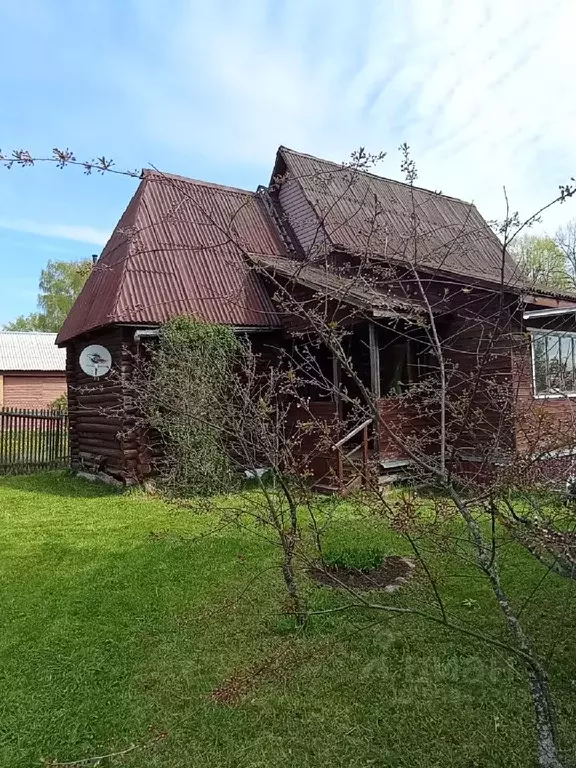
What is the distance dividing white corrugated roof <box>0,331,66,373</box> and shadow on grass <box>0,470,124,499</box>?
55.7 ft

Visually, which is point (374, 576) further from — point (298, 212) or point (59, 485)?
point (298, 212)

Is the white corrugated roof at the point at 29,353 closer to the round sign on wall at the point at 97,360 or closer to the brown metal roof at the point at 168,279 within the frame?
the brown metal roof at the point at 168,279

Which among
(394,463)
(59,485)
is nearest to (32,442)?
(59,485)

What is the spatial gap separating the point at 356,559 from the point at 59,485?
8.33 meters

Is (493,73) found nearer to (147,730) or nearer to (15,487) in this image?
(147,730)

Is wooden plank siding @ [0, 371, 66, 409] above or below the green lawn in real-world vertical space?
above

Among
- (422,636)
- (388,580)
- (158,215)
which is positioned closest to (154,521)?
(388,580)

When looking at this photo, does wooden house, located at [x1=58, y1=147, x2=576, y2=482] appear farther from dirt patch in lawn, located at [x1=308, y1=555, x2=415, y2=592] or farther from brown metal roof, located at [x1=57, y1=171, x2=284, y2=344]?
dirt patch in lawn, located at [x1=308, y1=555, x2=415, y2=592]

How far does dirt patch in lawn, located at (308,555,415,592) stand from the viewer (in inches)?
187

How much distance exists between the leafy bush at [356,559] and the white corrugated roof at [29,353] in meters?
26.0

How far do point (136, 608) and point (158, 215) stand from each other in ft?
30.0

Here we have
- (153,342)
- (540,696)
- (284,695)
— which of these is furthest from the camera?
(153,342)

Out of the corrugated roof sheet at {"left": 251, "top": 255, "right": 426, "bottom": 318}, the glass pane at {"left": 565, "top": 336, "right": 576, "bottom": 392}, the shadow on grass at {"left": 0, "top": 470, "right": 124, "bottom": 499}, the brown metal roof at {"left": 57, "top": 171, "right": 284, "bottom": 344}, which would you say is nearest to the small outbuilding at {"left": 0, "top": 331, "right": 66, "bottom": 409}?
the shadow on grass at {"left": 0, "top": 470, "right": 124, "bottom": 499}

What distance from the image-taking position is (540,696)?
2.29 meters
